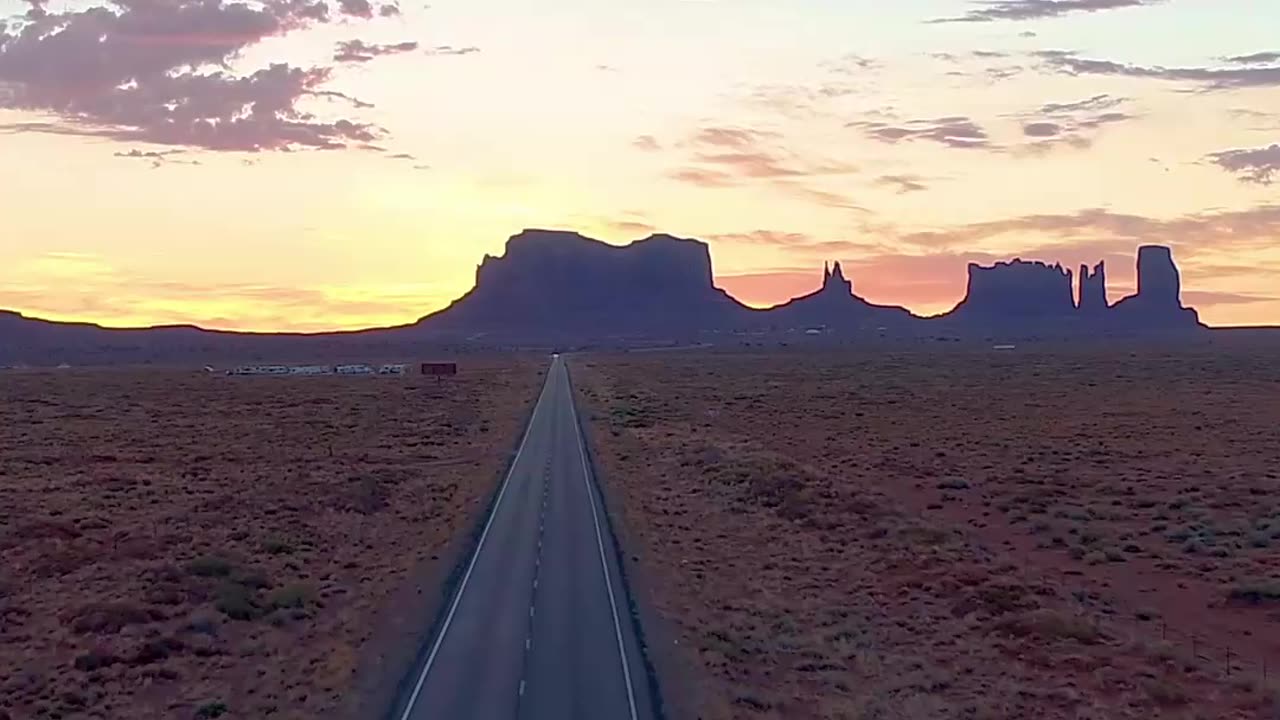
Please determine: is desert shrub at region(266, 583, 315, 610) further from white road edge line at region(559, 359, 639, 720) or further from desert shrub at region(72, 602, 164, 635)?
white road edge line at region(559, 359, 639, 720)

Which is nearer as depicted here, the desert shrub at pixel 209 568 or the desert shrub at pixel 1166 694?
the desert shrub at pixel 1166 694

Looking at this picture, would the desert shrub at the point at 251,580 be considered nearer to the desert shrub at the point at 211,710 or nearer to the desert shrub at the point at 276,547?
the desert shrub at the point at 276,547

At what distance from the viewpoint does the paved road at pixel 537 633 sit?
20078mm

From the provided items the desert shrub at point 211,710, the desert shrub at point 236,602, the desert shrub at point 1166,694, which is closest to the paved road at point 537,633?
the desert shrub at point 211,710

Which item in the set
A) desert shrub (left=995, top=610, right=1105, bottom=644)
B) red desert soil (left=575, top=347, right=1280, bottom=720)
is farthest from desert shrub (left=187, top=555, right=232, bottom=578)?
desert shrub (left=995, top=610, right=1105, bottom=644)

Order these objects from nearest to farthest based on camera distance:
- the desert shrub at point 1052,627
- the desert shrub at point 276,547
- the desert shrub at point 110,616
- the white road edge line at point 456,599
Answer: the white road edge line at point 456,599
the desert shrub at point 1052,627
the desert shrub at point 110,616
the desert shrub at point 276,547

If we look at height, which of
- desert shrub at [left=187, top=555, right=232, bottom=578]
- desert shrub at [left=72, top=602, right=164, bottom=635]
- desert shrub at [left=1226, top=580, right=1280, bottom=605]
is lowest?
desert shrub at [left=1226, top=580, right=1280, bottom=605]

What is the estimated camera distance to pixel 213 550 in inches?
1328

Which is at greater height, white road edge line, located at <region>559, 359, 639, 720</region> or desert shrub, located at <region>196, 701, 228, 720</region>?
white road edge line, located at <region>559, 359, 639, 720</region>

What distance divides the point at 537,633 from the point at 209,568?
1102 centimetres

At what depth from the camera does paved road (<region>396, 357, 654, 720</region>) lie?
20078 mm

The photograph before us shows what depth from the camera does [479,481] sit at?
47.7 m

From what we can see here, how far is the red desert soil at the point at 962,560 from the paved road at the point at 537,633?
41.8 inches

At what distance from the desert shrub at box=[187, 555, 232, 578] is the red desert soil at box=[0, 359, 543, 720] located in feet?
0.16
